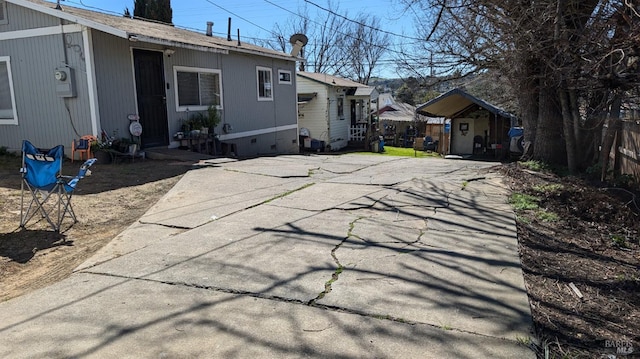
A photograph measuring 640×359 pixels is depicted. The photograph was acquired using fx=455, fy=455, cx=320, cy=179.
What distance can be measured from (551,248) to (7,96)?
37.9ft

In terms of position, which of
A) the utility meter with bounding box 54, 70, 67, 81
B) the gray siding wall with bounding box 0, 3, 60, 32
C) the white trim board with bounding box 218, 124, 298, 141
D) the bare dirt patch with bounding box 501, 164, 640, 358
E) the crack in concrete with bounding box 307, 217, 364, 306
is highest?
the gray siding wall with bounding box 0, 3, 60, 32

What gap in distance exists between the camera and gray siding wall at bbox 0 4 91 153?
9336mm

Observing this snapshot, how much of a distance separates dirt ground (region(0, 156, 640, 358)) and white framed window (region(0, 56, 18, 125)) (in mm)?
3307

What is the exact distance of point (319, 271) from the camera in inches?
138

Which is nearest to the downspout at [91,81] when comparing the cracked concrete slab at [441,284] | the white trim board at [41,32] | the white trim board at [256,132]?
the white trim board at [41,32]

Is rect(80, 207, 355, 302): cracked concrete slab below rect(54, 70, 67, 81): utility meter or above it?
below

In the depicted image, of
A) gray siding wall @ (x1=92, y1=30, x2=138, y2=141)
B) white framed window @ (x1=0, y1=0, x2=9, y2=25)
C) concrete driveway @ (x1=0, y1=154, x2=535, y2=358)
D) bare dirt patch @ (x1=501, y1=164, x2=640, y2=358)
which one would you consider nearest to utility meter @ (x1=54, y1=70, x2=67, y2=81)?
gray siding wall @ (x1=92, y1=30, x2=138, y2=141)

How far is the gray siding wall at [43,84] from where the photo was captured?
9.34 meters

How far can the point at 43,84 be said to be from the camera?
986 cm

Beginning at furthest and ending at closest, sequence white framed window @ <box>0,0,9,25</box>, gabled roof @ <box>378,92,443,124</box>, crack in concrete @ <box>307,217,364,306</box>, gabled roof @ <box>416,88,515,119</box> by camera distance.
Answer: gabled roof @ <box>378,92,443,124</box>
gabled roof @ <box>416,88,515,119</box>
white framed window @ <box>0,0,9,25</box>
crack in concrete @ <box>307,217,364,306</box>

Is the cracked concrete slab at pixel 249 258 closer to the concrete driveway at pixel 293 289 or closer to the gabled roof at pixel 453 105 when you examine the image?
the concrete driveway at pixel 293 289

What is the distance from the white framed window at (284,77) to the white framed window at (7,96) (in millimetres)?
8236

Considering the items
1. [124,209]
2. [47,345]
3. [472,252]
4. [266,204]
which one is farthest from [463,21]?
[47,345]

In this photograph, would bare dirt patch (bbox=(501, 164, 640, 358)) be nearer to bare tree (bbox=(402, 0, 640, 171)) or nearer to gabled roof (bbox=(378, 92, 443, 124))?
bare tree (bbox=(402, 0, 640, 171))
